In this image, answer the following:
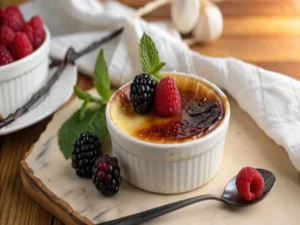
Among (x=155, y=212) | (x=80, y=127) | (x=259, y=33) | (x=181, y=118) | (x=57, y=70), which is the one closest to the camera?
(x=155, y=212)

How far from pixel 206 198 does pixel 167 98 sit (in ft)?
0.73

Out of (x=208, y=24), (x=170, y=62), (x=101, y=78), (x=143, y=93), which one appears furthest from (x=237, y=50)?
(x=143, y=93)

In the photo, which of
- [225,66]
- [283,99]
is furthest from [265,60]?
[283,99]

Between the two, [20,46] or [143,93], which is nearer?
[143,93]

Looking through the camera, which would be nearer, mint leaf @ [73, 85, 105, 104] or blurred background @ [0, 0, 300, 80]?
mint leaf @ [73, 85, 105, 104]

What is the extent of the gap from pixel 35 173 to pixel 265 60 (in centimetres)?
82

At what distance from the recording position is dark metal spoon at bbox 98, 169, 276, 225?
3.41 ft

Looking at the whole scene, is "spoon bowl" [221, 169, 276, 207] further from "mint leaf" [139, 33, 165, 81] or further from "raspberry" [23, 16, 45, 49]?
"raspberry" [23, 16, 45, 49]

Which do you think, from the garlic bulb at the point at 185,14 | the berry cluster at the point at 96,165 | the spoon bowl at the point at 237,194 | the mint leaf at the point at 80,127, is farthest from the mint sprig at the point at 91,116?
the garlic bulb at the point at 185,14

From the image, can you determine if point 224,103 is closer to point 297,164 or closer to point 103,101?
point 297,164

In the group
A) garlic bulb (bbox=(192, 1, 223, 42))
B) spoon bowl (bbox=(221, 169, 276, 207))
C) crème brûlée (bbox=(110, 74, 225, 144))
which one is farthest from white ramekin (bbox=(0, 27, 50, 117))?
spoon bowl (bbox=(221, 169, 276, 207))

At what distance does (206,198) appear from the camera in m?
1.08

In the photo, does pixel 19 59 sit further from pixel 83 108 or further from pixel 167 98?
pixel 167 98

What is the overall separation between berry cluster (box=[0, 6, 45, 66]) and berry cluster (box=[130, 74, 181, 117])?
0.37 meters
